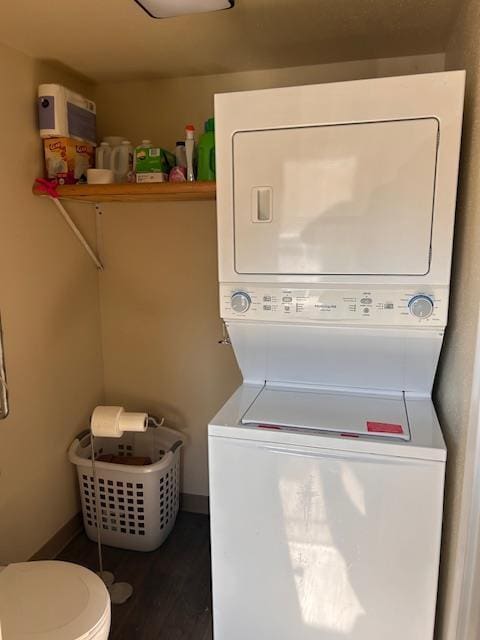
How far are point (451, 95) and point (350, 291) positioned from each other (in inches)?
24.4

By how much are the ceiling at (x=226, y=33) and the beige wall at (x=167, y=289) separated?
0.55ft

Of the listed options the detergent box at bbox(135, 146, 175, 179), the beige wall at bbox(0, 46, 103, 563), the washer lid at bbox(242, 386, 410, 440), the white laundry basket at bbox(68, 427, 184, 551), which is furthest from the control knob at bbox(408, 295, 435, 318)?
the beige wall at bbox(0, 46, 103, 563)

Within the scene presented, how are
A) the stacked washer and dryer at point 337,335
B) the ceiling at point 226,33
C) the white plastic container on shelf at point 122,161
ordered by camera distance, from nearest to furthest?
1. the stacked washer and dryer at point 337,335
2. the ceiling at point 226,33
3. the white plastic container on shelf at point 122,161

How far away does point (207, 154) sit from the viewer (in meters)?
2.04

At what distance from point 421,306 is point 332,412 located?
43 cm

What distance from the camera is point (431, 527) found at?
4.55 ft

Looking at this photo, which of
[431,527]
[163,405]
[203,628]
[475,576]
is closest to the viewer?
[475,576]

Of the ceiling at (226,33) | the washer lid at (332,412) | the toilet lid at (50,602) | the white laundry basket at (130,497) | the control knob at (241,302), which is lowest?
the white laundry basket at (130,497)

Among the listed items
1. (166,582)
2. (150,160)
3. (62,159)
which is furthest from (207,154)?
(166,582)

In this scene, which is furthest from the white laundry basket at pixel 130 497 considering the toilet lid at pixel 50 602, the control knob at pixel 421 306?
the control knob at pixel 421 306

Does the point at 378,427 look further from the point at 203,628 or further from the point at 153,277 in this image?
the point at 153,277

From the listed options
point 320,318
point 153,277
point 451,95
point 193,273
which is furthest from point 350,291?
point 153,277

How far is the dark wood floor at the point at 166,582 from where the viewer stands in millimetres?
1967

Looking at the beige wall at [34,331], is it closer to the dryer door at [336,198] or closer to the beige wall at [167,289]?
the beige wall at [167,289]
